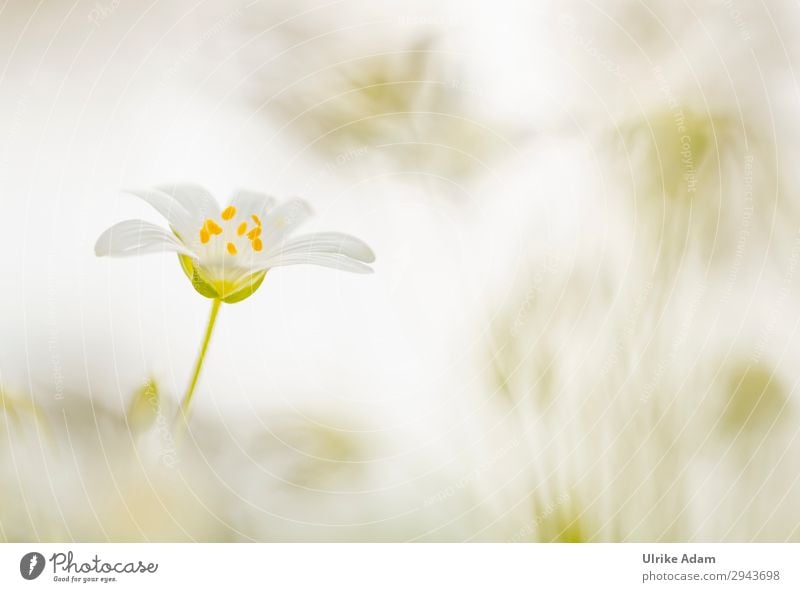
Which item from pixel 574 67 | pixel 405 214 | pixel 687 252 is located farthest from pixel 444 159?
pixel 687 252

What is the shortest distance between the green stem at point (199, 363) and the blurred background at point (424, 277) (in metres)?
0.01

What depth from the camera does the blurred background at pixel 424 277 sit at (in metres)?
0.79

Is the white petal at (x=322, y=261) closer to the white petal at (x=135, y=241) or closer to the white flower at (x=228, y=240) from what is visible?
the white flower at (x=228, y=240)

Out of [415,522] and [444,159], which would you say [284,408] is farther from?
[444,159]

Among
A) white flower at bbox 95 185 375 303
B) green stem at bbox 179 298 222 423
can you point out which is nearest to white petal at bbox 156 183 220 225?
white flower at bbox 95 185 375 303

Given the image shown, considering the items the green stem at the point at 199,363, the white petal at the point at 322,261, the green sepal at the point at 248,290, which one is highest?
the white petal at the point at 322,261

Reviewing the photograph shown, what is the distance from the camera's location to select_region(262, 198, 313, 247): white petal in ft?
2.58

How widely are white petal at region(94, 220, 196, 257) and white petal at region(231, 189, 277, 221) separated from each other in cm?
8

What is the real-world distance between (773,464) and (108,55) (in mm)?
973

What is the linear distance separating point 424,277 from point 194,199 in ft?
0.97

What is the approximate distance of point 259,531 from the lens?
30.9 inches

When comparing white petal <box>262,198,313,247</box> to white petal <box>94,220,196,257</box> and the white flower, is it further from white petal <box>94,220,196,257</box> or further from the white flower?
white petal <box>94,220,196,257</box>

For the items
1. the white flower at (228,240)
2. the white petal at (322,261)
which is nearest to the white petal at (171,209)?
the white flower at (228,240)

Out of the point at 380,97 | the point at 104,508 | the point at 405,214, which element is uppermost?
the point at 380,97
